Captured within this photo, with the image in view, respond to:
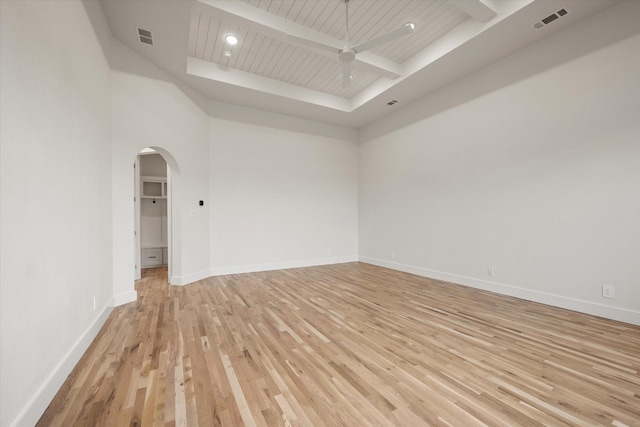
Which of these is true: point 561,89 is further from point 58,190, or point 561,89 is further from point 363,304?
point 58,190

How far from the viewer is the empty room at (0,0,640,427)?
5.31ft

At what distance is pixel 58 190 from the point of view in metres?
1.92

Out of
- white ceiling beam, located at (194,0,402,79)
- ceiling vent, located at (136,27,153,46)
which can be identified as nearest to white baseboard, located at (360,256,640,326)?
white ceiling beam, located at (194,0,402,79)

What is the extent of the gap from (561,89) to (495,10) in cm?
133

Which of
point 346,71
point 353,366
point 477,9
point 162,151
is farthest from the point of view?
point 162,151

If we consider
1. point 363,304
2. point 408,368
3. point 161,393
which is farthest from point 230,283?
point 408,368

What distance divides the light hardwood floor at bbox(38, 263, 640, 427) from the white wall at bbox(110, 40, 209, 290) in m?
0.97

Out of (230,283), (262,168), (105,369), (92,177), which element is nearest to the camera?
(105,369)

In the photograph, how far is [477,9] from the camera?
10.4 ft

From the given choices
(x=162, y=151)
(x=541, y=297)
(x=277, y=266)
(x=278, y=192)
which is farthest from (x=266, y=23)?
(x=541, y=297)

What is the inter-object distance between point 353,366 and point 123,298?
10.7 ft

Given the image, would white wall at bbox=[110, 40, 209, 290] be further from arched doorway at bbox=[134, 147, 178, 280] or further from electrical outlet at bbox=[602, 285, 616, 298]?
electrical outlet at bbox=[602, 285, 616, 298]

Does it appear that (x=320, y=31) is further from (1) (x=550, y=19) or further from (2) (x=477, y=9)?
(1) (x=550, y=19)

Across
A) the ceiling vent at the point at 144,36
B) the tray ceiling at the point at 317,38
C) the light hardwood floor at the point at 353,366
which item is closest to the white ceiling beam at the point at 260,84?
the tray ceiling at the point at 317,38
